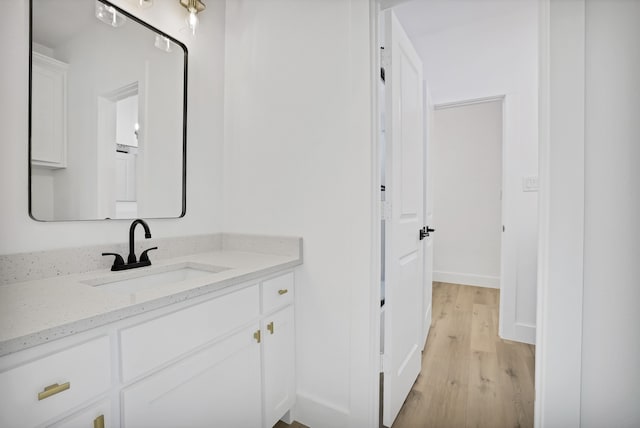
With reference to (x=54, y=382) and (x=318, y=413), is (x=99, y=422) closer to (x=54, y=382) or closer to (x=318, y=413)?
(x=54, y=382)

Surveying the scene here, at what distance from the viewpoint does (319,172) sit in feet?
4.90

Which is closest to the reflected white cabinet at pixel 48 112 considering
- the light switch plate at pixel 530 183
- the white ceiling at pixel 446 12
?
the white ceiling at pixel 446 12

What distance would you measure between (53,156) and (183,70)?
75 centimetres

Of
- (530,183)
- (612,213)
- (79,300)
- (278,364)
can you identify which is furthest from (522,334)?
(79,300)

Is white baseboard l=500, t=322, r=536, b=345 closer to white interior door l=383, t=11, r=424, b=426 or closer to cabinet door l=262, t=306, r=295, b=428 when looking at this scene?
white interior door l=383, t=11, r=424, b=426

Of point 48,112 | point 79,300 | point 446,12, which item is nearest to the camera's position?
point 79,300

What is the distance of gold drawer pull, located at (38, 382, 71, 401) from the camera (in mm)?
670

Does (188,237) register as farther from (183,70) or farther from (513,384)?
(513,384)

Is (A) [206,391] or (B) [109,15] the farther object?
(B) [109,15]

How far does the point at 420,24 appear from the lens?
8.60 ft

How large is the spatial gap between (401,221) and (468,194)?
3084 millimetres

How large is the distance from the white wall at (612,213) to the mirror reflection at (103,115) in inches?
68.1

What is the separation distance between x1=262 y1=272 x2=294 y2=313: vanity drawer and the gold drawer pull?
27.4 inches

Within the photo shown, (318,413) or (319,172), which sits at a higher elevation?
(319,172)
